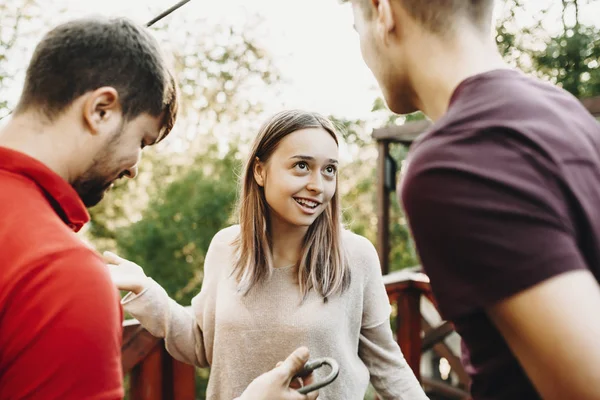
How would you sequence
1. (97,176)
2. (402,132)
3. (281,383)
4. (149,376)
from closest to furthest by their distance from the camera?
(97,176), (281,383), (149,376), (402,132)

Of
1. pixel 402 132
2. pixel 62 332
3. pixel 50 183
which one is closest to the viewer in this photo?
pixel 62 332

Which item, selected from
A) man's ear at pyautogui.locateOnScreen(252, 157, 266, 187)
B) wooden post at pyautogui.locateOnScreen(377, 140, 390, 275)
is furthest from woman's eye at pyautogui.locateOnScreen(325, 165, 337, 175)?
wooden post at pyautogui.locateOnScreen(377, 140, 390, 275)

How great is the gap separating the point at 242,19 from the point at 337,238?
12.5 meters

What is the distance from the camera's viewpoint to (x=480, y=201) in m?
0.69

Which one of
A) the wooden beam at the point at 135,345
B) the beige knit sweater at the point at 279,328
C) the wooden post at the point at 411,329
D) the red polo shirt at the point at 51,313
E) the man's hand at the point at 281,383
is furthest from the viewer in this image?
the wooden post at the point at 411,329

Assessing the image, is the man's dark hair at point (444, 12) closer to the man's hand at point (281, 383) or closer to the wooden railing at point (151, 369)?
the man's hand at point (281, 383)

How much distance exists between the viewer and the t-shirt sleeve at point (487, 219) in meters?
0.67

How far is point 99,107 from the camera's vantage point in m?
0.99

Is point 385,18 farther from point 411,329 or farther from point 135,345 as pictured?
point 411,329

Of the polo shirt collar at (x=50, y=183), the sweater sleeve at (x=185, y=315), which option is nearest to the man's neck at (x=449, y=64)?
the polo shirt collar at (x=50, y=183)

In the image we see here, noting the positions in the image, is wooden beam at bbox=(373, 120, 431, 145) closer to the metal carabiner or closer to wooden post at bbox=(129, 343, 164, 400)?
wooden post at bbox=(129, 343, 164, 400)

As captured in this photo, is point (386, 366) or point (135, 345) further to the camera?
point (135, 345)

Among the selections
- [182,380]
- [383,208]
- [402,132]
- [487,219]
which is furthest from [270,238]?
[383,208]

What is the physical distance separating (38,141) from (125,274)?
858 mm
